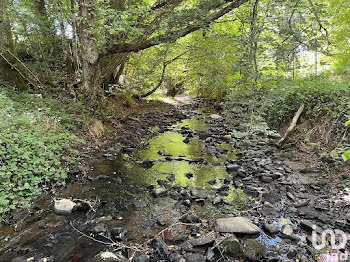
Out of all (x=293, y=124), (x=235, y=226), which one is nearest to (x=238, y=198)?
(x=235, y=226)

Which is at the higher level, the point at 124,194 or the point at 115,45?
the point at 115,45

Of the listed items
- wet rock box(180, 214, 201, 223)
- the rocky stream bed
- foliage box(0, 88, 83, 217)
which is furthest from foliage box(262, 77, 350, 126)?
foliage box(0, 88, 83, 217)

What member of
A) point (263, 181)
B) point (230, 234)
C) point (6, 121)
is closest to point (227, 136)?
point (263, 181)

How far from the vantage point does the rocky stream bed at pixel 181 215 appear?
3.21m

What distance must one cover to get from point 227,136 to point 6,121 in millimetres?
6806

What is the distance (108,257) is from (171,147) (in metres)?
5.22

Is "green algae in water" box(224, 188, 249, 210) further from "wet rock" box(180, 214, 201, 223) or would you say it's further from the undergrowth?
the undergrowth

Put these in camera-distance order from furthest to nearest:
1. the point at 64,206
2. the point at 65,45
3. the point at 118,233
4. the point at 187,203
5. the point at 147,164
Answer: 1. the point at 65,45
2. the point at 147,164
3. the point at 187,203
4. the point at 64,206
5. the point at 118,233

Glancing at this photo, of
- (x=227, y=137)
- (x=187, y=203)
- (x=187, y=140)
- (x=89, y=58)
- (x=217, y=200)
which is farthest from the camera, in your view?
(x=227, y=137)

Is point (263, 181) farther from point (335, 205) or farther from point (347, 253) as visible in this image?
point (347, 253)

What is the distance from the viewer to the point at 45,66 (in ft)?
31.6

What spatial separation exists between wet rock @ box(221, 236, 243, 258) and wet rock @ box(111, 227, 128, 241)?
4.54 feet

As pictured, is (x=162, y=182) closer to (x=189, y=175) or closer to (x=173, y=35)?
(x=189, y=175)

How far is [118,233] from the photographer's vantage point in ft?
11.8
